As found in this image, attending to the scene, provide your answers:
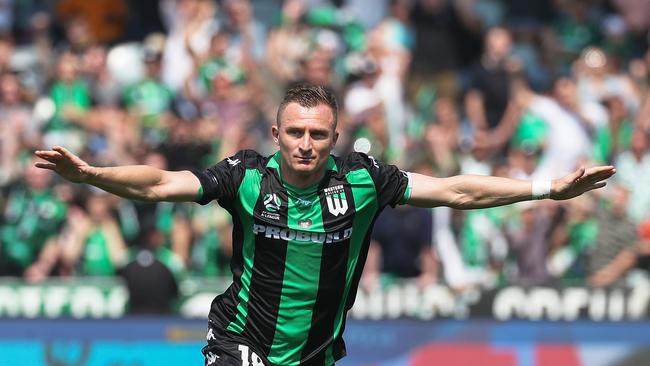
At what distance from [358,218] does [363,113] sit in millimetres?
8169

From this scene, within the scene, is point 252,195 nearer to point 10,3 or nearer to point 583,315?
point 583,315

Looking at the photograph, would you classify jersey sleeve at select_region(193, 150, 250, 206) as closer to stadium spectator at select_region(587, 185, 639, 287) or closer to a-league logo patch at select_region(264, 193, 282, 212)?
a-league logo patch at select_region(264, 193, 282, 212)

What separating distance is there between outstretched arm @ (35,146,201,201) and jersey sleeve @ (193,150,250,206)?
4cm

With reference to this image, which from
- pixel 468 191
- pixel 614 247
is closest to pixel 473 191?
pixel 468 191


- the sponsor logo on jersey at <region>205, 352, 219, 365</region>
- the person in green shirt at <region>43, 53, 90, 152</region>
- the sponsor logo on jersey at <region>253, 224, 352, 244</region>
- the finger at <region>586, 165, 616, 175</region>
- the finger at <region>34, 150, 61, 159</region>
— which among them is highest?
the person in green shirt at <region>43, 53, 90, 152</region>

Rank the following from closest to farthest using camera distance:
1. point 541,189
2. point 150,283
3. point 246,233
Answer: point 246,233
point 541,189
point 150,283

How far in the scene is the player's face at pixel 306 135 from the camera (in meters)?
6.93

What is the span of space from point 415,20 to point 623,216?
4.82 metres

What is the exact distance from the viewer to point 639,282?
13.1 meters

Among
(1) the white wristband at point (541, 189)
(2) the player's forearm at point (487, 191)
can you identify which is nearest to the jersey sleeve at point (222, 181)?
(2) the player's forearm at point (487, 191)

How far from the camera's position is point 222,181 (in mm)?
7094

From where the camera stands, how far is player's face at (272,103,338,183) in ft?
22.7

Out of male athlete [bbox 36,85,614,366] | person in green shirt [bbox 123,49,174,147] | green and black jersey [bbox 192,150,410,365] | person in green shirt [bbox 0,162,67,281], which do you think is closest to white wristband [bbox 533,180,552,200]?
male athlete [bbox 36,85,614,366]

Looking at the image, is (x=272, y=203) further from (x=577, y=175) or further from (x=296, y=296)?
(x=577, y=175)
